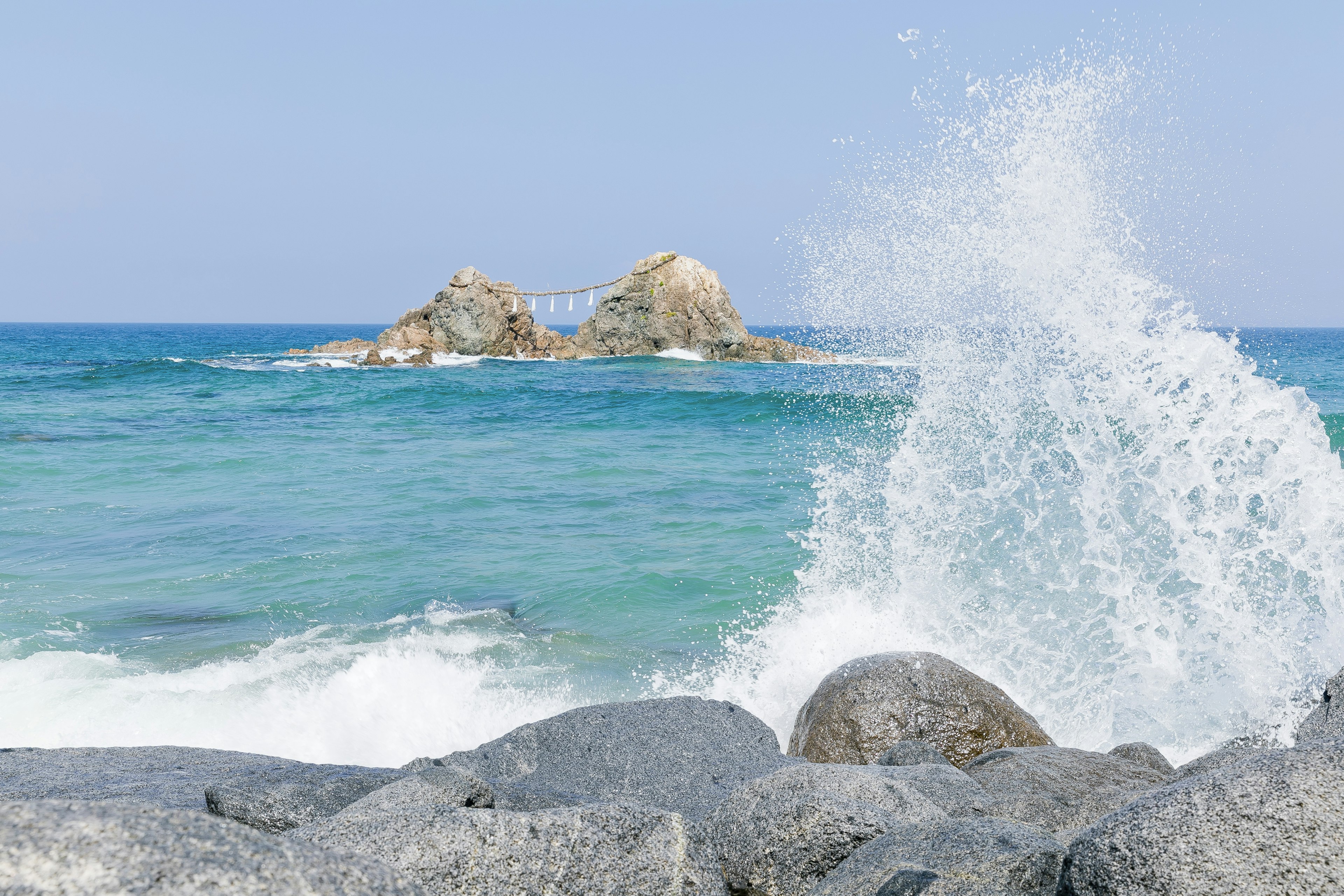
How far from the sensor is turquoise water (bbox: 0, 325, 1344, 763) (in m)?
5.50

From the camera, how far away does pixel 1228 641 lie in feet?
18.1

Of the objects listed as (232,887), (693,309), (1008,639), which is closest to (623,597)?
(1008,639)

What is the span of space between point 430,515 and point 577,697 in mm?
4924

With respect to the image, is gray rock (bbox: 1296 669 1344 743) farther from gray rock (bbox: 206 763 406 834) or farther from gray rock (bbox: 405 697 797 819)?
gray rock (bbox: 206 763 406 834)

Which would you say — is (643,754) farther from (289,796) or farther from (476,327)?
(476,327)

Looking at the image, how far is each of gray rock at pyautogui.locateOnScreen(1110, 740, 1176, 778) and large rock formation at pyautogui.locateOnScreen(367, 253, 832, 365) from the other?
3455 cm

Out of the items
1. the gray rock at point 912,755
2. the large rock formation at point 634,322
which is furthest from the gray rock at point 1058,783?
the large rock formation at point 634,322

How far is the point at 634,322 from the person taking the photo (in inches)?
1576

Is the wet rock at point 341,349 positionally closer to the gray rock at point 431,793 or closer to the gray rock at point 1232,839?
the gray rock at point 431,793

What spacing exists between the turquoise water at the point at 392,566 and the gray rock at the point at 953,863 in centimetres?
298

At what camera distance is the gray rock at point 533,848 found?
2182mm

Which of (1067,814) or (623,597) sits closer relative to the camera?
(1067,814)

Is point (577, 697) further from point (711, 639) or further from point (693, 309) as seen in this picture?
point (693, 309)

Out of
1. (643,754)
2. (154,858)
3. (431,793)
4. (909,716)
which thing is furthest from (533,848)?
(909,716)
